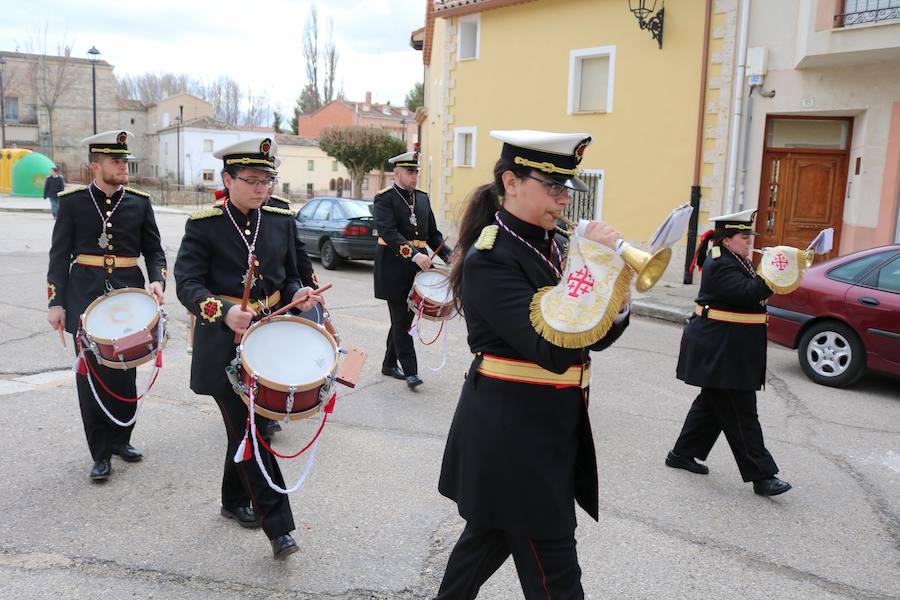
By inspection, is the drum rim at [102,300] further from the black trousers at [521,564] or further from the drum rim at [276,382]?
the black trousers at [521,564]

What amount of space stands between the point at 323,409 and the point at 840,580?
2.65 meters

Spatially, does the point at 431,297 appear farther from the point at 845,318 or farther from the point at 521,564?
the point at 845,318

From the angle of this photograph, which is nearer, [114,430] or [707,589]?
[707,589]

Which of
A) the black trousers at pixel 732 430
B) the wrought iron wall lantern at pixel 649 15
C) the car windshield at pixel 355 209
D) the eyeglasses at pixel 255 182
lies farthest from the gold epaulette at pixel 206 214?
the wrought iron wall lantern at pixel 649 15

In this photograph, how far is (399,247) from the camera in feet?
22.1

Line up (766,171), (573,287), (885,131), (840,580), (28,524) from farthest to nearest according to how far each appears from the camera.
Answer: (766,171) < (885,131) < (28,524) < (840,580) < (573,287)

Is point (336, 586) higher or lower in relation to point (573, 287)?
lower

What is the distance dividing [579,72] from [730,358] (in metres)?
12.8

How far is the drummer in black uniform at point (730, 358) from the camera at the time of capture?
15.4 feet

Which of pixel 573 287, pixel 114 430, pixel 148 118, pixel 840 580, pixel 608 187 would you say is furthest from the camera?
pixel 148 118

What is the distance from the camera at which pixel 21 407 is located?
587 centimetres

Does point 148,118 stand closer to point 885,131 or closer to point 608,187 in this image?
point 608,187

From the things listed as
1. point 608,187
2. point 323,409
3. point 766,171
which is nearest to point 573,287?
point 323,409

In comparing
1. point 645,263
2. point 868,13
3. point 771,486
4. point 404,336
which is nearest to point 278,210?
point 645,263
